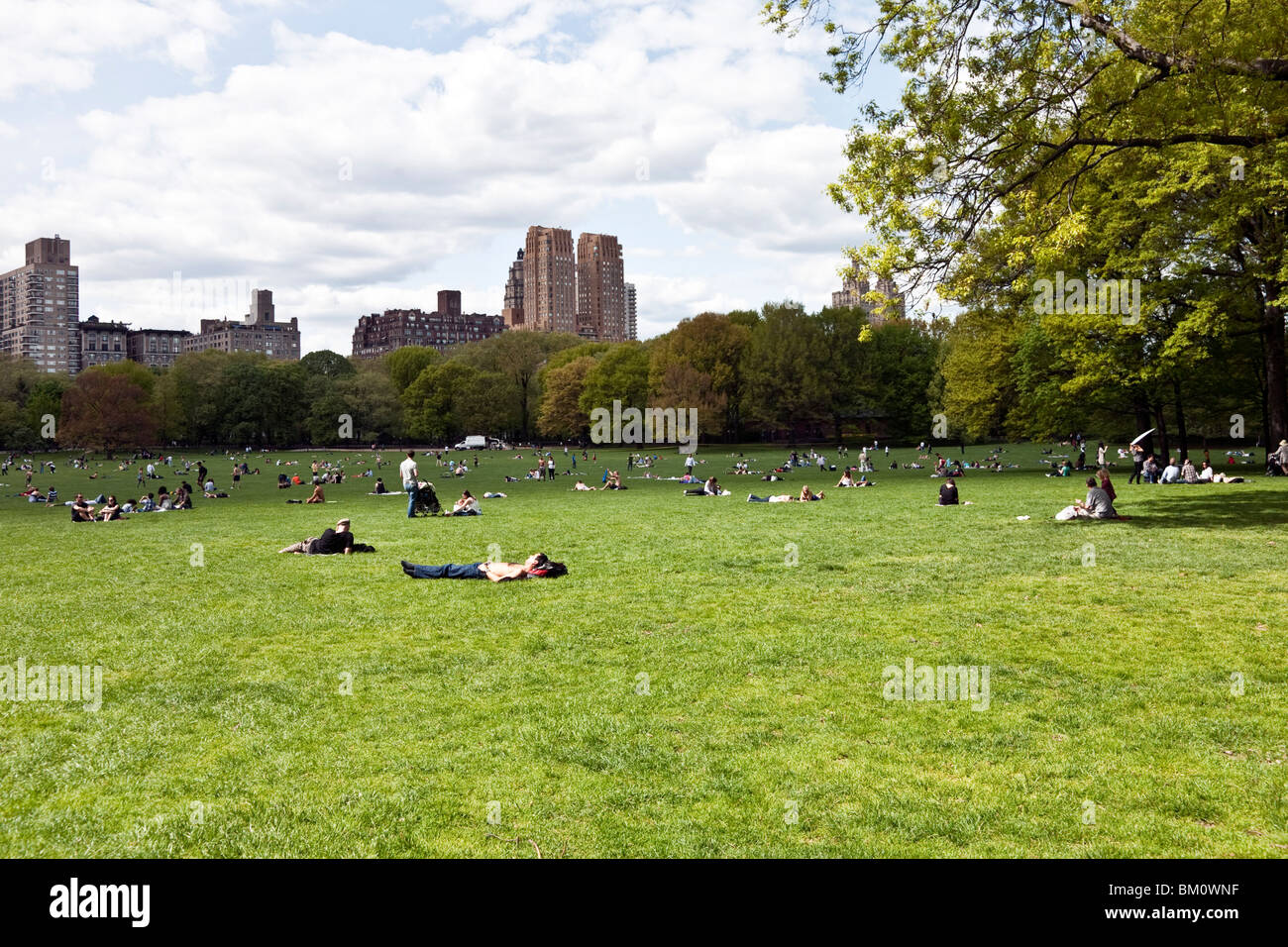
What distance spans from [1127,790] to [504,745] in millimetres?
5029

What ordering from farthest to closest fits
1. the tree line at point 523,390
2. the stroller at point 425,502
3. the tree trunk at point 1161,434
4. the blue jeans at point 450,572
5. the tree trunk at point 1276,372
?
1. the tree line at point 523,390
2. the tree trunk at point 1161,434
3. the tree trunk at point 1276,372
4. the stroller at point 425,502
5. the blue jeans at point 450,572

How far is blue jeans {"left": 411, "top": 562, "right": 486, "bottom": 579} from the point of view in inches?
643

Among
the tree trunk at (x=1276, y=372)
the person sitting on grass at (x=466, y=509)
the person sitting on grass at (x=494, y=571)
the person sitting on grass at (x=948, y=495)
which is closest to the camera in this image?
the person sitting on grass at (x=494, y=571)

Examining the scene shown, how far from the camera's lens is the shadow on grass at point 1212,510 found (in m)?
22.5

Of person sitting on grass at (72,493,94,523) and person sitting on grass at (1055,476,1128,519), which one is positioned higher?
person sitting on grass at (1055,476,1128,519)

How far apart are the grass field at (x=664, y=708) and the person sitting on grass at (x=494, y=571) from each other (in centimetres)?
36

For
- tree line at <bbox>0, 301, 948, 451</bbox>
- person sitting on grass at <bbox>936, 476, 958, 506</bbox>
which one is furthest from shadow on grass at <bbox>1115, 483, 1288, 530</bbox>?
tree line at <bbox>0, 301, 948, 451</bbox>

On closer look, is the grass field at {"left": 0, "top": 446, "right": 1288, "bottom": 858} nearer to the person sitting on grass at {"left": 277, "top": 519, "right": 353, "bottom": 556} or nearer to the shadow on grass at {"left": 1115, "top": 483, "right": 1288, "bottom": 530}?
Result: the person sitting on grass at {"left": 277, "top": 519, "right": 353, "bottom": 556}

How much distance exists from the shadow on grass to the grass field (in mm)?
3816

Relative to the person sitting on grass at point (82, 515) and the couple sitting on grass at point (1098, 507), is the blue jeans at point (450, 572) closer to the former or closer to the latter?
the couple sitting on grass at point (1098, 507)

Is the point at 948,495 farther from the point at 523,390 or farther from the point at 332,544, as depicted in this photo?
the point at 523,390

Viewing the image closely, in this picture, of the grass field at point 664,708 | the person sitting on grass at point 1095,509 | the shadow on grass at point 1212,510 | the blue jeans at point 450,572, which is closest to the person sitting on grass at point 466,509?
the grass field at point 664,708

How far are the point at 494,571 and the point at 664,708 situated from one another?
810 centimetres

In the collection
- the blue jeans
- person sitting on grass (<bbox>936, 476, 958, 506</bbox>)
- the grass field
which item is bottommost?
the grass field
